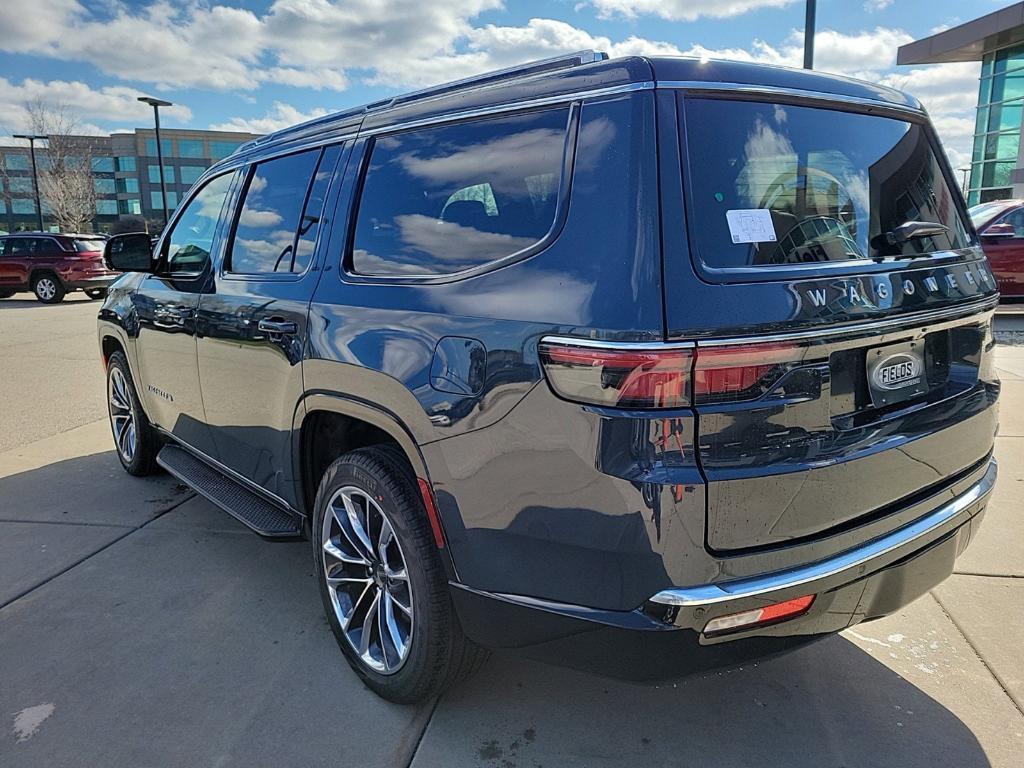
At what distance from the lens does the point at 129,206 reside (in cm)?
8112

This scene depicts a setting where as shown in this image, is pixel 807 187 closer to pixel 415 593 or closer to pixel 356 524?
pixel 415 593

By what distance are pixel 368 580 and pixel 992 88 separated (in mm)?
32584

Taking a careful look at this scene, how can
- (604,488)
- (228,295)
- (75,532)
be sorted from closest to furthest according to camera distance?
(604,488)
(228,295)
(75,532)

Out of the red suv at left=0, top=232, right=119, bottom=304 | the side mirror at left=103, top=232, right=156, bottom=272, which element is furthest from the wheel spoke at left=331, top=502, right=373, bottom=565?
the red suv at left=0, top=232, right=119, bottom=304

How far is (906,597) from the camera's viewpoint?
2.20 meters

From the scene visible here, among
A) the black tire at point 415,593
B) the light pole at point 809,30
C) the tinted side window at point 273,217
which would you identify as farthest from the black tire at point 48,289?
the black tire at point 415,593

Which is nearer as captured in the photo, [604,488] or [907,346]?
[604,488]

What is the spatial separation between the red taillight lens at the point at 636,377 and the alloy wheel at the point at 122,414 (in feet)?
13.1

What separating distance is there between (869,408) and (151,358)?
3738 mm

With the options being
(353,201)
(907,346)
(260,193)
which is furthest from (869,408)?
(260,193)

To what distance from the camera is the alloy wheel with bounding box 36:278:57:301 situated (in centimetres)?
1775

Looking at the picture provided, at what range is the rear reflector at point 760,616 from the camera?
71.7 inches

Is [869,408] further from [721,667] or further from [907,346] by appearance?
[721,667]

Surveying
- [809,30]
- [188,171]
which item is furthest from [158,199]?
[809,30]
